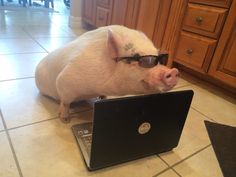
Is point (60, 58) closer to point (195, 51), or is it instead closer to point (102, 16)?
point (195, 51)

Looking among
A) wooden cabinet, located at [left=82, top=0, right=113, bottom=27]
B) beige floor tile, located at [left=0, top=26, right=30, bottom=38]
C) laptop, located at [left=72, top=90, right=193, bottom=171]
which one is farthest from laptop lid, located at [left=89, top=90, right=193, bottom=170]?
beige floor tile, located at [left=0, top=26, right=30, bottom=38]

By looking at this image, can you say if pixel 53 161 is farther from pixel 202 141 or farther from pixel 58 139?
pixel 202 141

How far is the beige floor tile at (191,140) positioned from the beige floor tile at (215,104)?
0.09 meters

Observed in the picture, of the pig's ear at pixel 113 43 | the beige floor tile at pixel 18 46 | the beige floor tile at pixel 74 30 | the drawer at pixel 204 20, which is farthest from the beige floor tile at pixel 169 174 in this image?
the beige floor tile at pixel 74 30

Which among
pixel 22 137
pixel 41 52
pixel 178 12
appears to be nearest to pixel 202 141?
pixel 22 137

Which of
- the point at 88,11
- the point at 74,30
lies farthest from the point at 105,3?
the point at 74,30

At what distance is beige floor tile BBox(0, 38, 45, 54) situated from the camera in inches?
60.3

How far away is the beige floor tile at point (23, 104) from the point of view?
87 centimetres

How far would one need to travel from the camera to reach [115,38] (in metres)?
0.63

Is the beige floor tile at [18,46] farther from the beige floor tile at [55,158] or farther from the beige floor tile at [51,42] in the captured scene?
the beige floor tile at [55,158]

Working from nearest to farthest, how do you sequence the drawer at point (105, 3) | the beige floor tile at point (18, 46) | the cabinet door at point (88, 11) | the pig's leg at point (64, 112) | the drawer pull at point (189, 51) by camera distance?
1. the pig's leg at point (64, 112)
2. the drawer pull at point (189, 51)
3. the beige floor tile at point (18, 46)
4. the drawer at point (105, 3)
5. the cabinet door at point (88, 11)

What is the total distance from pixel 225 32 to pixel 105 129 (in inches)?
36.1

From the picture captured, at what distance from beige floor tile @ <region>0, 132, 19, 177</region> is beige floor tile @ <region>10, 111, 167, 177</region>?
21mm

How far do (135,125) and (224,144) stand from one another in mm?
445
